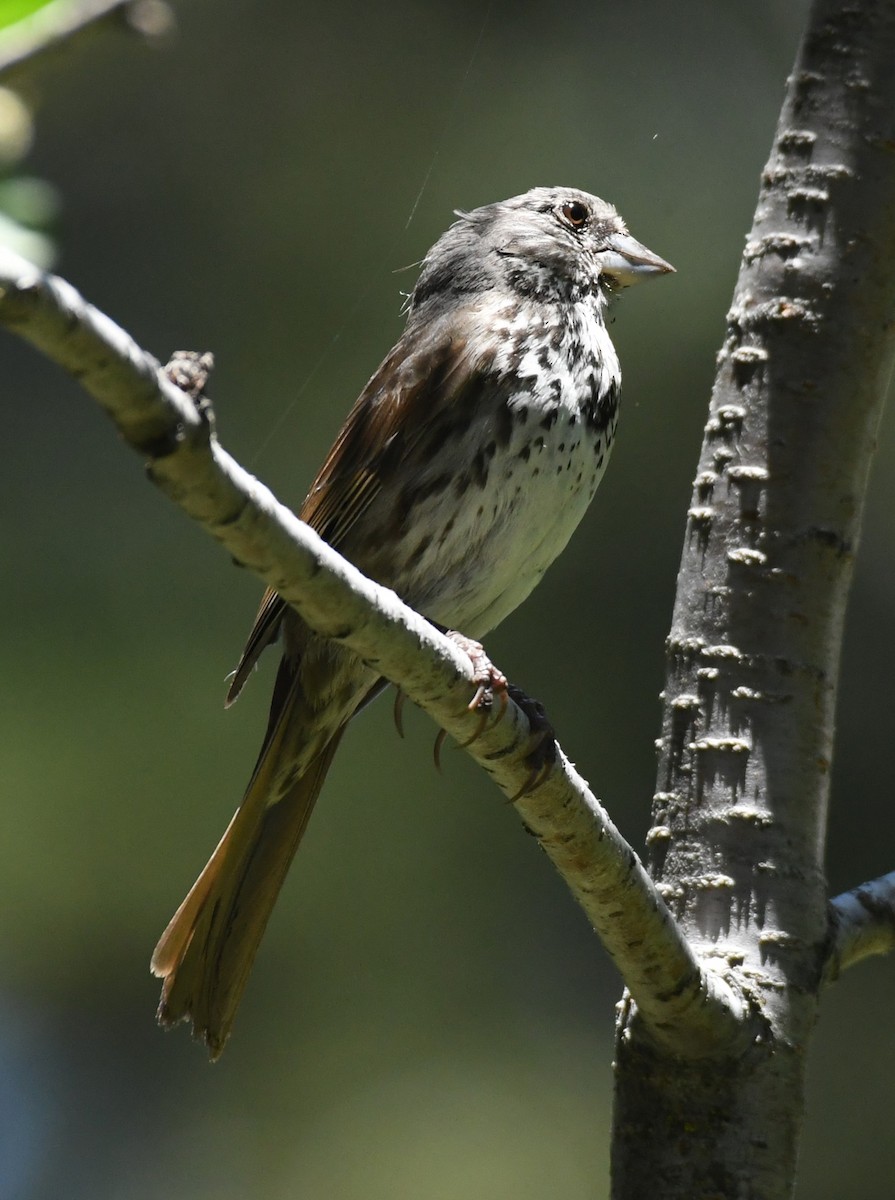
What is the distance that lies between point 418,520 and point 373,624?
4.05 feet

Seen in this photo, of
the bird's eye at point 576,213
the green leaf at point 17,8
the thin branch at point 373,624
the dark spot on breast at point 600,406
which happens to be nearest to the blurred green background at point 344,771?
the bird's eye at point 576,213

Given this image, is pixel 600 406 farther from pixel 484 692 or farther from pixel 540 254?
pixel 484 692

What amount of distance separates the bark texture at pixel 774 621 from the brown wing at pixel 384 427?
1.88ft

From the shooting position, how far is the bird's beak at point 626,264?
341 cm

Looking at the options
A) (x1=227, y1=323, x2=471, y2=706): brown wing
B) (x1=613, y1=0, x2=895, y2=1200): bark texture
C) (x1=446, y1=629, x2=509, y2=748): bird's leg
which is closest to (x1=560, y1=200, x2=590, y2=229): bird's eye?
(x1=227, y1=323, x2=471, y2=706): brown wing

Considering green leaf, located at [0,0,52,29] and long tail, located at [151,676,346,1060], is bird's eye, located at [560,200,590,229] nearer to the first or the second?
long tail, located at [151,676,346,1060]

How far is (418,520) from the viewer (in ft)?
9.39

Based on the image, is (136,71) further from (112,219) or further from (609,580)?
(609,580)

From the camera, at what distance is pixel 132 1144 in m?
6.24

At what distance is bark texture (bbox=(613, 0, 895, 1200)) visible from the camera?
2.26 metres

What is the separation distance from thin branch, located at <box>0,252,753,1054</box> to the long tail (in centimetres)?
90

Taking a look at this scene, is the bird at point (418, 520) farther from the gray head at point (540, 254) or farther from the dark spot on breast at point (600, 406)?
the gray head at point (540, 254)

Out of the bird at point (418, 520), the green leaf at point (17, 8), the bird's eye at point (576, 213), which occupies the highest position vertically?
the bird's eye at point (576, 213)

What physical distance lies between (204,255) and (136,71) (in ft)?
3.99
